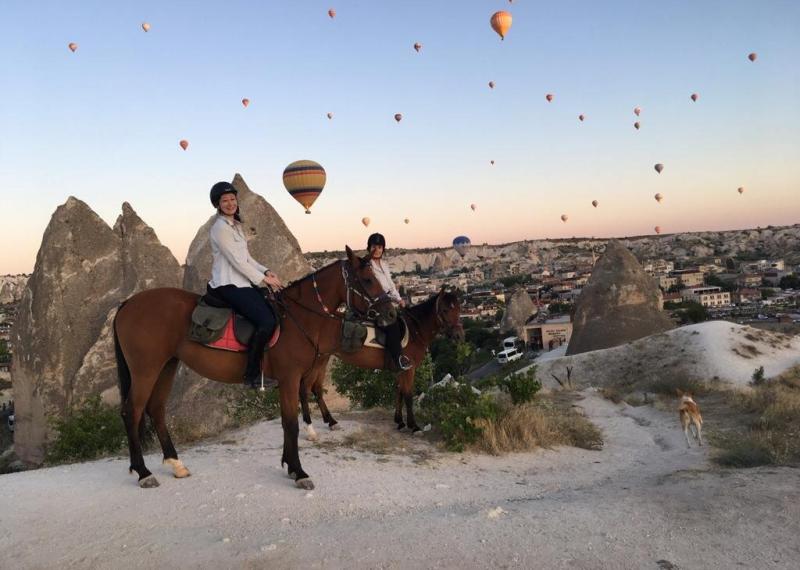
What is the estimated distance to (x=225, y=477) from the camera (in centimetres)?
675

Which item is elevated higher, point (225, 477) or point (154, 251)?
point (154, 251)

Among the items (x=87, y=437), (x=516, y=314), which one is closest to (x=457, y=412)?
(x=87, y=437)

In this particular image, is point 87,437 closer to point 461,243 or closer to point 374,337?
point 374,337

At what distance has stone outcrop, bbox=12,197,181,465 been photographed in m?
36.4

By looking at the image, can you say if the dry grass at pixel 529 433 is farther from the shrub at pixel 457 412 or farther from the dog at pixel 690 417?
the dog at pixel 690 417

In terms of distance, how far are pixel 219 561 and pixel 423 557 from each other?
1.47 m

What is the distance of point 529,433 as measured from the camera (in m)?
9.30

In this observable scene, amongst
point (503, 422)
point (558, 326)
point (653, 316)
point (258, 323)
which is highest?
point (258, 323)

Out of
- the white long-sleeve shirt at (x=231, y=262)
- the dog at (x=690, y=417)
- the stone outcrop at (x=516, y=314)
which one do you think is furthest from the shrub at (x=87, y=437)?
the stone outcrop at (x=516, y=314)

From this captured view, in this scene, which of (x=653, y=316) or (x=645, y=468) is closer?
(x=645, y=468)

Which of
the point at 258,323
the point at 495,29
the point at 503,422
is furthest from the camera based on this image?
the point at 495,29

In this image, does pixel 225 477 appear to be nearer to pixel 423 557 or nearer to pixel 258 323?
pixel 258 323

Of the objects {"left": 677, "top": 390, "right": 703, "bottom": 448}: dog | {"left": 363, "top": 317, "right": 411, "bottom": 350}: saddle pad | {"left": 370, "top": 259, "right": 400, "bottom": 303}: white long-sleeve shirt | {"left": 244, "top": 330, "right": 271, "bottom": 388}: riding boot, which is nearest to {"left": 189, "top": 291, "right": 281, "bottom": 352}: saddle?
{"left": 244, "top": 330, "right": 271, "bottom": 388}: riding boot

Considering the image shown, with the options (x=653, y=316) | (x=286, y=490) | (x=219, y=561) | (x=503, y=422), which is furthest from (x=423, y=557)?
(x=653, y=316)
